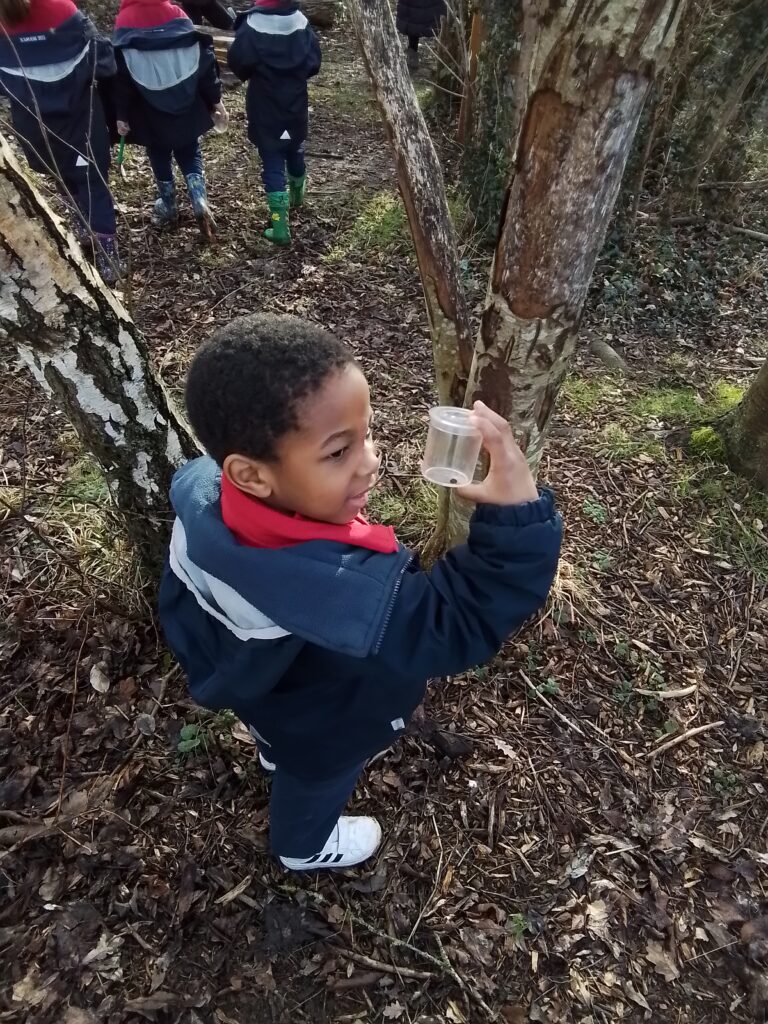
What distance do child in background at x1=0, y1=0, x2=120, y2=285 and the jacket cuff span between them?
3602mm

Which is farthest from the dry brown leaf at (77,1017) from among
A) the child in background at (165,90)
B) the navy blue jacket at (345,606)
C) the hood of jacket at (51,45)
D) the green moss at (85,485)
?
the child in background at (165,90)

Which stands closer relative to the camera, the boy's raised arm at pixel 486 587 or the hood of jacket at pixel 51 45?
the boy's raised arm at pixel 486 587

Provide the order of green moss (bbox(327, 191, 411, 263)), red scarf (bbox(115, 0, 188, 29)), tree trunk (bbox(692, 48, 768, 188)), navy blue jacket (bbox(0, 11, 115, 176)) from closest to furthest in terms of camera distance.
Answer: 1. navy blue jacket (bbox(0, 11, 115, 176))
2. red scarf (bbox(115, 0, 188, 29))
3. tree trunk (bbox(692, 48, 768, 188))
4. green moss (bbox(327, 191, 411, 263))

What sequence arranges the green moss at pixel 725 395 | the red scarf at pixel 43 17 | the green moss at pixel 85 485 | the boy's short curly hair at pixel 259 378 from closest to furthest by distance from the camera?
1. the boy's short curly hair at pixel 259 378
2. the green moss at pixel 85 485
3. the red scarf at pixel 43 17
4. the green moss at pixel 725 395

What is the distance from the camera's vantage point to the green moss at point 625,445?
412 cm

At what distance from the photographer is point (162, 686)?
9.13 ft

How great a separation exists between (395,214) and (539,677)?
5.04 m

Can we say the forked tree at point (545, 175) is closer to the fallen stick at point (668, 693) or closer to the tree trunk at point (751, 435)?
the fallen stick at point (668, 693)

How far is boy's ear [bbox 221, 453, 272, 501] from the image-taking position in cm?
136

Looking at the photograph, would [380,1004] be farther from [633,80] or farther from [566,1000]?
[633,80]

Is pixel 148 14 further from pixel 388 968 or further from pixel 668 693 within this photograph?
pixel 388 968

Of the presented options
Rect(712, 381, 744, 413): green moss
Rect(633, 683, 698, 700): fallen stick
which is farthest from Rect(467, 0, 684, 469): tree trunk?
Rect(712, 381, 744, 413): green moss

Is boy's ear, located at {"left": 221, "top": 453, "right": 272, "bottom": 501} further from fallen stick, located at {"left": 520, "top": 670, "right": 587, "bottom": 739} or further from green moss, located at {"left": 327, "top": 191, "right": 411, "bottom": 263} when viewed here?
green moss, located at {"left": 327, "top": 191, "right": 411, "bottom": 263}

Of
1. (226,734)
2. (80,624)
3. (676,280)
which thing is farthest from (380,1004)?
(676,280)
